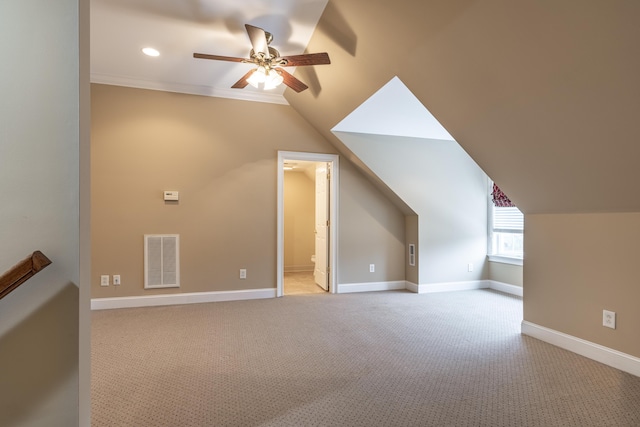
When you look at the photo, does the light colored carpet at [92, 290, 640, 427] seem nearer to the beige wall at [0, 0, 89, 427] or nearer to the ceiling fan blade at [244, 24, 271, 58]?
the beige wall at [0, 0, 89, 427]

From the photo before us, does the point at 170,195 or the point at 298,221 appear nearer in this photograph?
the point at 170,195

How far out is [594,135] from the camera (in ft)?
6.81

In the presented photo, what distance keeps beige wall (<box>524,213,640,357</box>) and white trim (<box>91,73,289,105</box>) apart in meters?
3.62

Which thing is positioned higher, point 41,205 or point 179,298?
point 41,205

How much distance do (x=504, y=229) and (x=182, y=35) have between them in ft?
Answer: 16.5

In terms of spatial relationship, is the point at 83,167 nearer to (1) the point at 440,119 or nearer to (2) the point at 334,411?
(2) the point at 334,411

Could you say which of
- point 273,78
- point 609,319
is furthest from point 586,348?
point 273,78

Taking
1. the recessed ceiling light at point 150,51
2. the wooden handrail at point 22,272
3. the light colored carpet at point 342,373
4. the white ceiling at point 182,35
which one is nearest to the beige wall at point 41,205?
the wooden handrail at point 22,272

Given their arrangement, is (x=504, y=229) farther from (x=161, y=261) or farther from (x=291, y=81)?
(x=161, y=261)

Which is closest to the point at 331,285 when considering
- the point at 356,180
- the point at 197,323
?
the point at 356,180

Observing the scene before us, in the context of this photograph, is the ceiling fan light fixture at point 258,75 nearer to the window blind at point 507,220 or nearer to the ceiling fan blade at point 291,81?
the ceiling fan blade at point 291,81

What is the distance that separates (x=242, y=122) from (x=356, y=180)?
75.0 inches

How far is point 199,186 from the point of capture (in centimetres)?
441

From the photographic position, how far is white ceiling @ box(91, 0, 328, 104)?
269cm
